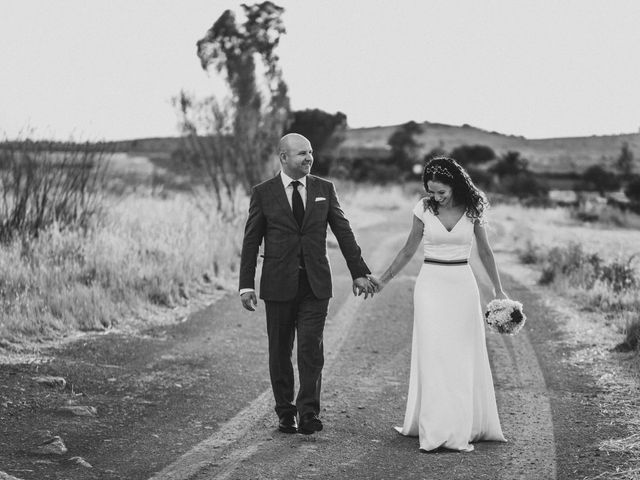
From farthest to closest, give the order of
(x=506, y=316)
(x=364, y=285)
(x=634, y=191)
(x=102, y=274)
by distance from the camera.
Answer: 1. (x=634, y=191)
2. (x=102, y=274)
3. (x=364, y=285)
4. (x=506, y=316)

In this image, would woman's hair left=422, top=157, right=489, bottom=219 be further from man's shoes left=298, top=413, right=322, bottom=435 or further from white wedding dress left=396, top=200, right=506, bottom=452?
man's shoes left=298, top=413, right=322, bottom=435

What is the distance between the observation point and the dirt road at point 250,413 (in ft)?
16.5

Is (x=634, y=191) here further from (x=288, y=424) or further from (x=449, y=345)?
(x=288, y=424)

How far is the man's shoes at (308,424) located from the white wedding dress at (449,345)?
0.58 metres

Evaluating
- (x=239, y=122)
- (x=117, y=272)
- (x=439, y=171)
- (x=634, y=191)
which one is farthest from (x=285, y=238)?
(x=634, y=191)

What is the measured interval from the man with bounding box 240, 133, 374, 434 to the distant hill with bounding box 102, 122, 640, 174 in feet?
282

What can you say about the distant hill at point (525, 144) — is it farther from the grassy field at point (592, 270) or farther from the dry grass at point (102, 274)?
the dry grass at point (102, 274)

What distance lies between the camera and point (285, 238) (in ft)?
18.9

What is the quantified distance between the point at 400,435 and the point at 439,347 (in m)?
0.65

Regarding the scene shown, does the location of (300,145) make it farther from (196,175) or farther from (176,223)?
(196,175)

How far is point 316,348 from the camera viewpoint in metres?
5.82

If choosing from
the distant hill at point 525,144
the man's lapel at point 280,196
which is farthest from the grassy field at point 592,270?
the distant hill at point 525,144

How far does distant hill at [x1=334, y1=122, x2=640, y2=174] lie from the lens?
100 meters

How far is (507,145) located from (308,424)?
112883mm
